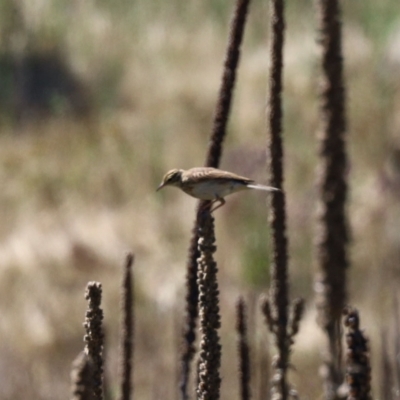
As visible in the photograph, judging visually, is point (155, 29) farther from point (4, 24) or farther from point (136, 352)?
point (136, 352)

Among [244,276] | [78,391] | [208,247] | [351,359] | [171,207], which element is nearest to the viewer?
[78,391]

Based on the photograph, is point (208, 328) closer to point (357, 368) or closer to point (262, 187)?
point (357, 368)

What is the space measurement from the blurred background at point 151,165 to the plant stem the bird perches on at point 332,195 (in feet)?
20.6

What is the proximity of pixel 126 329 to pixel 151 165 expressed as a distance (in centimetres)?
1341

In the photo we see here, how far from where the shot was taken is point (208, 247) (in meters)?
2.37

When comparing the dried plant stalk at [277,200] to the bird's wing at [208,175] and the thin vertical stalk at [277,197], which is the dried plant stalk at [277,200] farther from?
the bird's wing at [208,175]

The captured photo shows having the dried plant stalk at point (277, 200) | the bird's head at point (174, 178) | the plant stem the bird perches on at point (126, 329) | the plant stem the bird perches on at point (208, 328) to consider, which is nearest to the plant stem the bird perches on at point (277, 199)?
the dried plant stalk at point (277, 200)

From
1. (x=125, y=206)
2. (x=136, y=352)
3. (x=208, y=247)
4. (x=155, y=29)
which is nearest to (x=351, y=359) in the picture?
(x=208, y=247)

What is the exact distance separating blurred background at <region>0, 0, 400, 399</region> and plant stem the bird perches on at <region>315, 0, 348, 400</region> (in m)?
6.29

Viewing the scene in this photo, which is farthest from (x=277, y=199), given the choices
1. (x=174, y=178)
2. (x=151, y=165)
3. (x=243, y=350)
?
(x=151, y=165)

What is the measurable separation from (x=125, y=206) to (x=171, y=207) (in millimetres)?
846

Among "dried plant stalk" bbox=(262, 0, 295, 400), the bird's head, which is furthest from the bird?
"dried plant stalk" bbox=(262, 0, 295, 400)

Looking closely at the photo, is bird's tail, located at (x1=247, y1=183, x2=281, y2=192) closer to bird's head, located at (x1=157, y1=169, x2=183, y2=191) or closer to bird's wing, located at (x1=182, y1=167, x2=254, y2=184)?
bird's wing, located at (x1=182, y1=167, x2=254, y2=184)

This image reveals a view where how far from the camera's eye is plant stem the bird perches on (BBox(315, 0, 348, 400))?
1.87 metres
